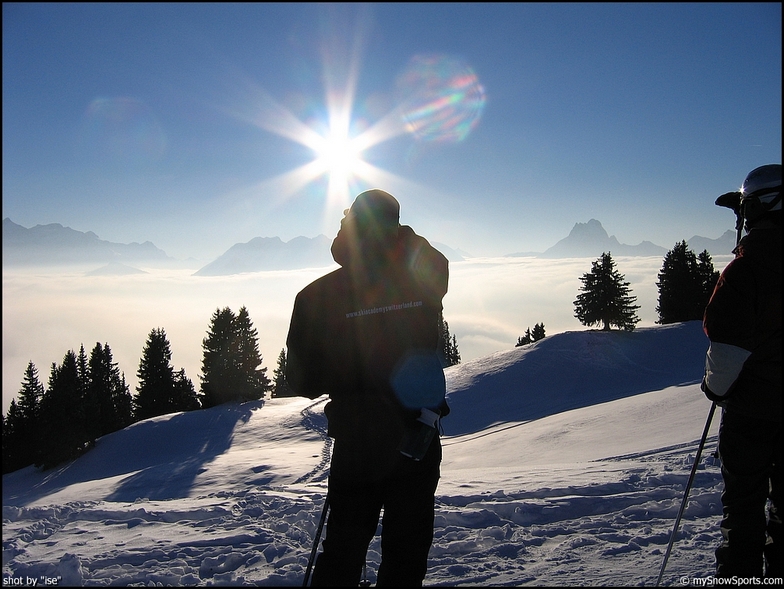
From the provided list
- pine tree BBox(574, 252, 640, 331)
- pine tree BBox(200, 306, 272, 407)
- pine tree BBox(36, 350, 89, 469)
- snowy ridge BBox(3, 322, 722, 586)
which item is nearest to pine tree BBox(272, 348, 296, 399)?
pine tree BBox(200, 306, 272, 407)

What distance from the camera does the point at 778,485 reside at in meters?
3.02

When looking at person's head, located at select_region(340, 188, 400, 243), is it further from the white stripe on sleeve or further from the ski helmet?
the ski helmet

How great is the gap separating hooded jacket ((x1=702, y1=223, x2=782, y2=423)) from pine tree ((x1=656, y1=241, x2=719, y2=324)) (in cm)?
4962

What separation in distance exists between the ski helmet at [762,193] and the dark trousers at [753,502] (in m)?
1.40

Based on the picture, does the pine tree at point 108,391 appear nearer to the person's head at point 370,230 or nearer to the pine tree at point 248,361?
the pine tree at point 248,361

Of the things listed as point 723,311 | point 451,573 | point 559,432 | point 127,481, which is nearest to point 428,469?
point 451,573

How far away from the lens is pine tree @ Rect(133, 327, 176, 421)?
49000 millimetres

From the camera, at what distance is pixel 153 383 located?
162 feet

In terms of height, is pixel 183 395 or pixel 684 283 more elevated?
pixel 684 283

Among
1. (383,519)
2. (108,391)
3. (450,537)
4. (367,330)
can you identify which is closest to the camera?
(383,519)

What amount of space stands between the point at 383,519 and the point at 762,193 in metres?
3.33

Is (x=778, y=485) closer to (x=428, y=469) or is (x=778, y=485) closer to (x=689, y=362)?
(x=428, y=469)

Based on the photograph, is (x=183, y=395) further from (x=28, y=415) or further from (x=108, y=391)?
(x=28, y=415)

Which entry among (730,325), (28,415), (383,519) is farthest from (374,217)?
(28,415)
